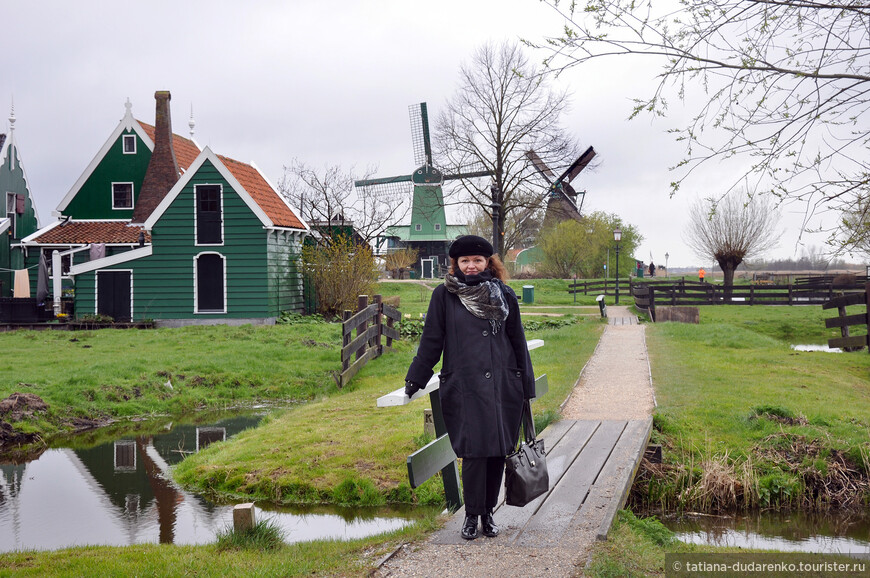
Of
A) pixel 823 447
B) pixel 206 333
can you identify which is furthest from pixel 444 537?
pixel 206 333

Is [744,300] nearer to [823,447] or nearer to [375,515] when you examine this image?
[823,447]

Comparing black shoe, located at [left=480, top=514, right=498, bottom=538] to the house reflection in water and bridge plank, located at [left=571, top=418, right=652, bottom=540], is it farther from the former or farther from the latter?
the house reflection in water

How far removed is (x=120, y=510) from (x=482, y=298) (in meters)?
5.14

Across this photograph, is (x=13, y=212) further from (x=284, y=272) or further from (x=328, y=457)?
(x=328, y=457)

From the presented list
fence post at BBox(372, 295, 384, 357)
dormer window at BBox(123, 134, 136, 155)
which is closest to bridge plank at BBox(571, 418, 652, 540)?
fence post at BBox(372, 295, 384, 357)

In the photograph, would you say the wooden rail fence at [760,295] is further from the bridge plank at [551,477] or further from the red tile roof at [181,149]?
the bridge plank at [551,477]

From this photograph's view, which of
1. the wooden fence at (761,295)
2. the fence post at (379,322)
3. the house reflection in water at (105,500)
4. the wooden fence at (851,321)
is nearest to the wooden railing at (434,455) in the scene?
the house reflection in water at (105,500)

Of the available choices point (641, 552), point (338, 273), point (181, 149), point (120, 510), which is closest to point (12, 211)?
point (181, 149)

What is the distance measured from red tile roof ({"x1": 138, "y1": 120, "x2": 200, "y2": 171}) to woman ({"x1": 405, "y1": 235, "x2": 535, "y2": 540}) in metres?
26.1

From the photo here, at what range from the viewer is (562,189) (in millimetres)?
44156

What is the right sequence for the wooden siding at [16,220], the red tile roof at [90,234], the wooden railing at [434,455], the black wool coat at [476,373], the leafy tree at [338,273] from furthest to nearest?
the wooden siding at [16,220]
the red tile roof at [90,234]
the leafy tree at [338,273]
the wooden railing at [434,455]
the black wool coat at [476,373]

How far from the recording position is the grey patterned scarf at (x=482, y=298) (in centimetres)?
489

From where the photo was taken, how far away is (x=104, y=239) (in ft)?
91.3

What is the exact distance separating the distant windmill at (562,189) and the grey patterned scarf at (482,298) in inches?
1157
